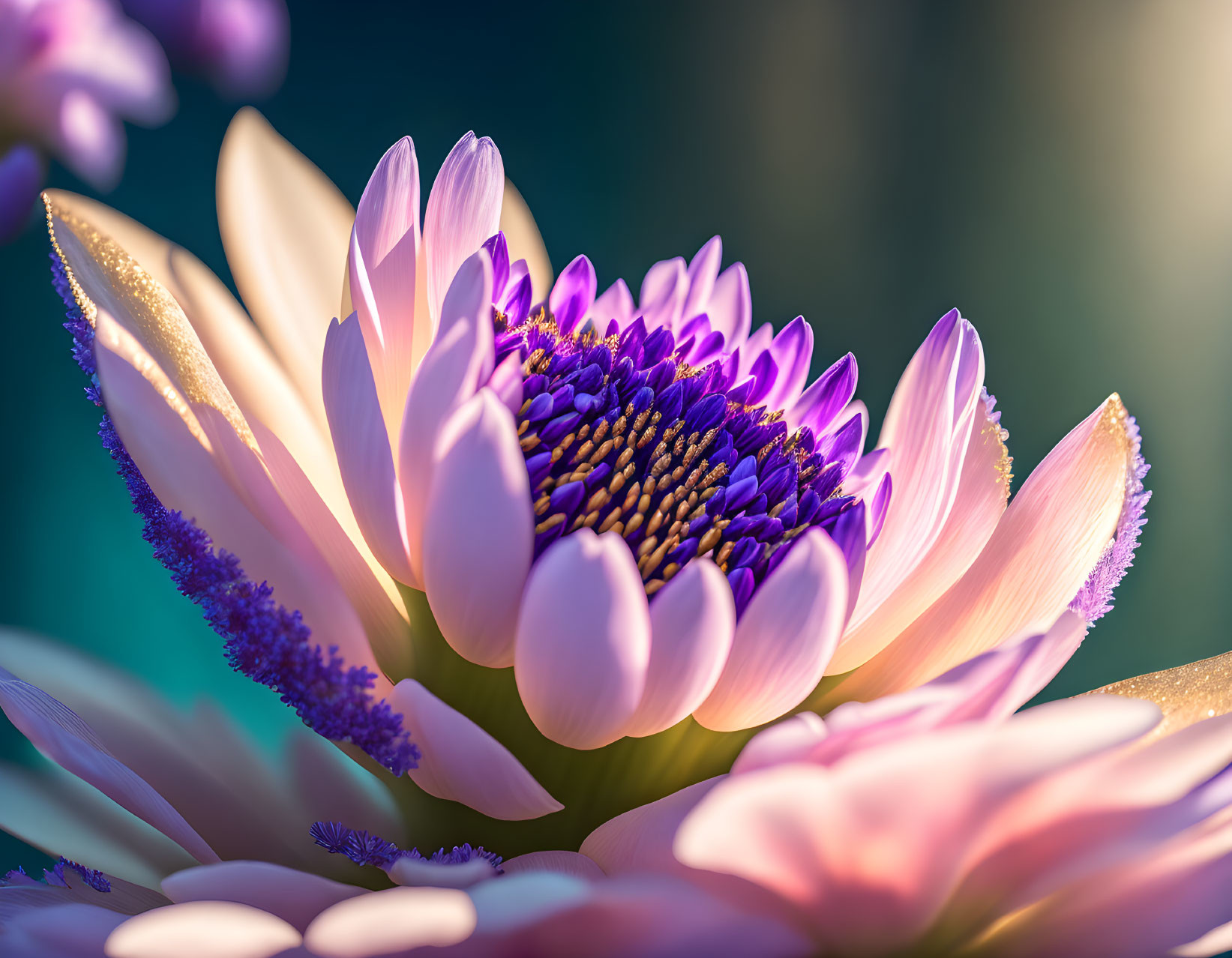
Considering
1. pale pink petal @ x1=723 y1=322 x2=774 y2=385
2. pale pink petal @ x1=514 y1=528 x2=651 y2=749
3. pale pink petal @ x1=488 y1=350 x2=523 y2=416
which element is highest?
pale pink petal @ x1=723 y1=322 x2=774 y2=385

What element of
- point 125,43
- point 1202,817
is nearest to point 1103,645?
point 1202,817

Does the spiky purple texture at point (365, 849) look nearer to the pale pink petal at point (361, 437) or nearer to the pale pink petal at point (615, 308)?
the pale pink petal at point (361, 437)

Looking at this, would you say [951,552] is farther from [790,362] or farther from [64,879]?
[64,879]

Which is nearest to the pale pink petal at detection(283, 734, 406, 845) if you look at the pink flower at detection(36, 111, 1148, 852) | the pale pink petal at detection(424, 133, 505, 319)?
the pink flower at detection(36, 111, 1148, 852)

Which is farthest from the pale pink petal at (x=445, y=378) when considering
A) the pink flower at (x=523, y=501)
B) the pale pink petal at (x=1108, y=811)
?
the pale pink petal at (x=1108, y=811)

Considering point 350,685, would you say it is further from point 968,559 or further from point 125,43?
point 125,43

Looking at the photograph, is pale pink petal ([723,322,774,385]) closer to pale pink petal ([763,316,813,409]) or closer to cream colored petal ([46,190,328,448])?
pale pink petal ([763,316,813,409])
